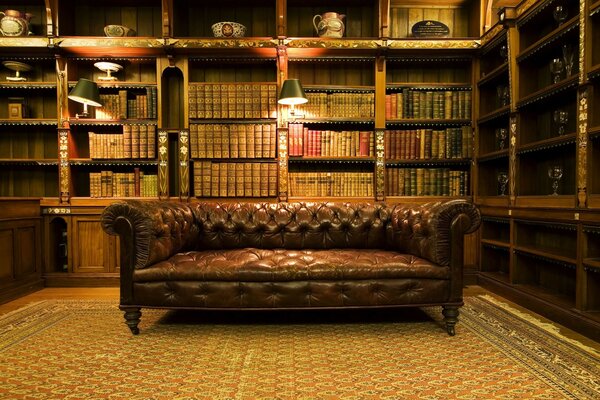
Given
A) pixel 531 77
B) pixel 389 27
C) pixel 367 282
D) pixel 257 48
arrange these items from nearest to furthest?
1. pixel 367 282
2. pixel 531 77
3. pixel 257 48
4. pixel 389 27

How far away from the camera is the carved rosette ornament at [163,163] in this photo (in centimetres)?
399

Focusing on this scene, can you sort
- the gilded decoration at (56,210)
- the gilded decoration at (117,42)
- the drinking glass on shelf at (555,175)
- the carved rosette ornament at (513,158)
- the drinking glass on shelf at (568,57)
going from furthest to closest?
the gilded decoration at (56,210) < the gilded decoration at (117,42) < the carved rosette ornament at (513,158) < the drinking glass on shelf at (555,175) < the drinking glass on shelf at (568,57)

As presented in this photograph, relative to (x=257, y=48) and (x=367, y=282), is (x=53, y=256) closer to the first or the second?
(x=257, y=48)

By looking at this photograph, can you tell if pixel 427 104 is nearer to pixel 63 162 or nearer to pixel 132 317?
pixel 132 317

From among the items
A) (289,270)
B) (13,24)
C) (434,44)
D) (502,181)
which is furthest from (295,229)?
(13,24)

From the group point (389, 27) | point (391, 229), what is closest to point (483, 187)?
point (391, 229)

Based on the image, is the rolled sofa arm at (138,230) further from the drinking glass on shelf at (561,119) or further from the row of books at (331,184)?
the drinking glass on shelf at (561,119)

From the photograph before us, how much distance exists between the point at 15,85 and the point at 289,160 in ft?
9.53

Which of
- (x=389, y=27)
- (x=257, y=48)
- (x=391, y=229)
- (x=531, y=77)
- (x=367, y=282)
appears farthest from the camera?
(x=389, y=27)

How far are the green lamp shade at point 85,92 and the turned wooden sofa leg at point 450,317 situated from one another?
3479 millimetres

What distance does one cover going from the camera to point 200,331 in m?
2.50

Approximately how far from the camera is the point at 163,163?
4.00 metres

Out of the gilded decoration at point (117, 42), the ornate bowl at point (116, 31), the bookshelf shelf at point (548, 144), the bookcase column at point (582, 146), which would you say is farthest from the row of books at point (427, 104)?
the ornate bowl at point (116, 31)

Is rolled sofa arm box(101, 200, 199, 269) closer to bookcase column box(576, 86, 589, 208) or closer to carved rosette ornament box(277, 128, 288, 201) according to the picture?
carved rosette ornament box(277, 128, 288, 201)
